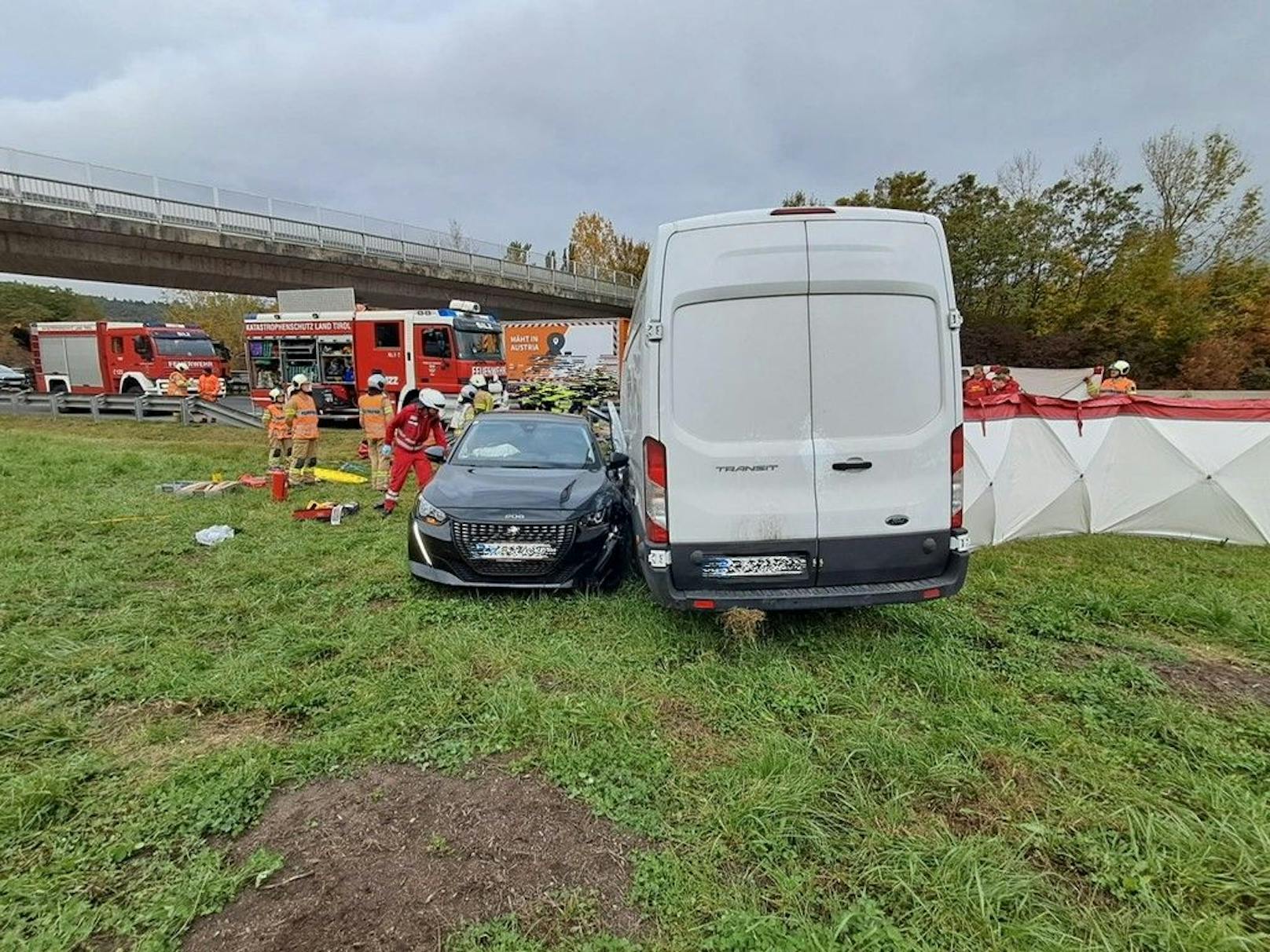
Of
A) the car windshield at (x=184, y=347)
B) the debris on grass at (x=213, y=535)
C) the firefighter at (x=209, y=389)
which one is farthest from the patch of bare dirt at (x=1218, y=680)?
the car windshield at (x=184, y=347)

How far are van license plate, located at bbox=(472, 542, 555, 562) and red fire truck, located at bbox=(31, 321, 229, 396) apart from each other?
22.7 meters

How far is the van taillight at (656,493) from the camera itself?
3490mm

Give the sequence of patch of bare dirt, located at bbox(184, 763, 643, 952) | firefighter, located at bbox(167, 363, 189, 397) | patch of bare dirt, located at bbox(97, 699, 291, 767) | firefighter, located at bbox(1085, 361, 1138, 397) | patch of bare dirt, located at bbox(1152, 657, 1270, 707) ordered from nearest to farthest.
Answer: patch of bare dirt, located at bbox(184, 763, 643, 952)
patch of bare dirt, located at bbox(97, 699, 291, 767)
patch of bare dirt, located at bbox(1152, 657, 1270, 707)
firefighter, located at bbox(1085, 361, 1138, 397)
firefighter, located at bbox(167, 363, 189, 397)

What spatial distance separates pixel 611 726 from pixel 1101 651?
10.6 feet

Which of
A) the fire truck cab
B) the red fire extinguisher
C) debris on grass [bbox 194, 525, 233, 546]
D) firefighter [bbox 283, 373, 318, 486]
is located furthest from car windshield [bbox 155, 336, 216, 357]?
debris on grass [bbox 194, 525, 233, 546]

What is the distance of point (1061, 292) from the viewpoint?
28297 millimetres

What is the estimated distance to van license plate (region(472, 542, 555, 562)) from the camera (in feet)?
14.9

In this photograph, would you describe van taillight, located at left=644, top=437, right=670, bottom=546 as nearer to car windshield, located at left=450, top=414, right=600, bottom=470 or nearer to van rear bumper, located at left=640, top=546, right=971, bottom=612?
van rear bumper, located at left=640, top=546, right=971, bottom=612

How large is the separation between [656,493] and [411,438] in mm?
4926

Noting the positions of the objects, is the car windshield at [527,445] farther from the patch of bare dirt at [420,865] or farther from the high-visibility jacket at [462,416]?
the high-visibility jacket at [462,416]

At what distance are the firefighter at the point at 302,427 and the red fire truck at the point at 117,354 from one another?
16.3 meters

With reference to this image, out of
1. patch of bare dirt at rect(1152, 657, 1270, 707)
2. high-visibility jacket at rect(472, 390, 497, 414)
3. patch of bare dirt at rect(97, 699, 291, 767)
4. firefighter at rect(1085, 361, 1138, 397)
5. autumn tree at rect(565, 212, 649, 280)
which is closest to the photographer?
patch of bare dirt at rect(97, 699, 291, 767)

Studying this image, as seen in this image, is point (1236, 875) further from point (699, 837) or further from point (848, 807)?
point (699, 837)

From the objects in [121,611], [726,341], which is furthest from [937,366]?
[121,611]
